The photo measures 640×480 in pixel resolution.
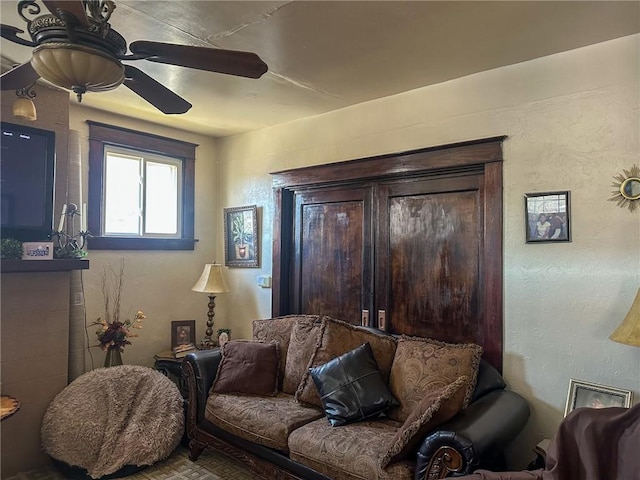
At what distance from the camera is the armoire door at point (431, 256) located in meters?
2.81

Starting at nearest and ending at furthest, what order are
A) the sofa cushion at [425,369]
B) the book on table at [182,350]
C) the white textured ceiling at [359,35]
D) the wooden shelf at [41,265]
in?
the white textured ceiling at [359,35], the sofa cushion at [425,369], the wooden shelf at [41,265], the book on table at [182,350]

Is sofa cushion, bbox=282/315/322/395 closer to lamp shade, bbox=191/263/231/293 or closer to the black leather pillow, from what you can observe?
the black leather pillow

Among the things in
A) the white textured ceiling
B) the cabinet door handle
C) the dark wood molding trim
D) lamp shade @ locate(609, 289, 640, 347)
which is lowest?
the cabinet door handle

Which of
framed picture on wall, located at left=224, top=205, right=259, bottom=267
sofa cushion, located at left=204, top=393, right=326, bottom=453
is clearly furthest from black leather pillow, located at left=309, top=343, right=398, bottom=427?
framed picture on wall, located at left=224, top=205, right=259, bottom=267

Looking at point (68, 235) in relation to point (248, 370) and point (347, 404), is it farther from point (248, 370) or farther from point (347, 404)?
point (347, 404)

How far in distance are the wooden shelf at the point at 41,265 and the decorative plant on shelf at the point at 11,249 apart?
2.3 inches

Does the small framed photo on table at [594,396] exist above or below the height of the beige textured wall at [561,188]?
below

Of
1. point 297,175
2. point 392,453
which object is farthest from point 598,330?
point 297,175

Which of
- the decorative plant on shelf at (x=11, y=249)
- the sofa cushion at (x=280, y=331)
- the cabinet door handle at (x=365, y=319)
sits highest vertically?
the decorative plant on shelf at (x=11, y=249)

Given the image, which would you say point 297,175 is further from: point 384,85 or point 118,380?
point 118,380

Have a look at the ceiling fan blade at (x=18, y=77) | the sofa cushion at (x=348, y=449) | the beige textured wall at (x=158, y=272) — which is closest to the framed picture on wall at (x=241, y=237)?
the beige textured wall at (x=158, y=272)

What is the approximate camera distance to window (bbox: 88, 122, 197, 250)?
3600mm

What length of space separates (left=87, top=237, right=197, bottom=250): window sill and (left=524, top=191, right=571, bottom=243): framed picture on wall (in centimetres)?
309

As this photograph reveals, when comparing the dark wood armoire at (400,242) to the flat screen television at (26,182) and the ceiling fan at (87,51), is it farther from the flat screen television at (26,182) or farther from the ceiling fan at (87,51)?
the flat screen television at (26,182)
